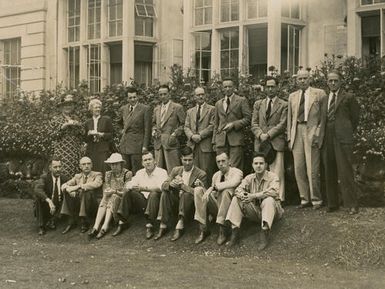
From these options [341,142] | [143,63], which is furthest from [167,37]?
[341,142]

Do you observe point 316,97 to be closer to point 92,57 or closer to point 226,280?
point 226,280

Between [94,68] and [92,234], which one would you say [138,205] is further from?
[94,68]

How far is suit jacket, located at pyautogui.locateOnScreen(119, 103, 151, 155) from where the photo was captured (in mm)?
12156

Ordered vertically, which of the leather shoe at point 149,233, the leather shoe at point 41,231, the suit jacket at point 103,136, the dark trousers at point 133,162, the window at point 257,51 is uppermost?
the window at point 257,51

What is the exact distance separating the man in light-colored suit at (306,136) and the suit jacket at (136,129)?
8.25 feet

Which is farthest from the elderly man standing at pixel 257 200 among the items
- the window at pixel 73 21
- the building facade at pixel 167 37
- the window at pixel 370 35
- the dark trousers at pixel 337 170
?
the window at pixel 73 21

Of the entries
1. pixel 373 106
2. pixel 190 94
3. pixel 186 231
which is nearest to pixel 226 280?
pixel 186 231

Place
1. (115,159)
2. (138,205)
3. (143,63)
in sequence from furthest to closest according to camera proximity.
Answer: (143,63), (115,159), (138,205)

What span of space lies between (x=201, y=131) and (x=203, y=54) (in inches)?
160

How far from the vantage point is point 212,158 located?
11.6m

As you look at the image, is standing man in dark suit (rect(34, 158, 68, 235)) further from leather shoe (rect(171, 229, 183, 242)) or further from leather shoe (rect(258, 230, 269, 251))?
leather shoe (rect(258, 230, 269, 251))

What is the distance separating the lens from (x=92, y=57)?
16969mm

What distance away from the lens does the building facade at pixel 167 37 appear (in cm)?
1368

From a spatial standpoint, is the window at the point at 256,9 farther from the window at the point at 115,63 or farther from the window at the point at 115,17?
the window at the point at 115,63
